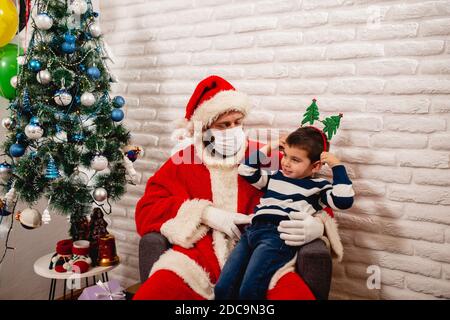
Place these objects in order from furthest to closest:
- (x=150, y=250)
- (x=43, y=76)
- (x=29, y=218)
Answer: (x=29, y=218) < (x=43, y=76) < (x=150, y=250)

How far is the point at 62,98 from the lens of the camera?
199 cm

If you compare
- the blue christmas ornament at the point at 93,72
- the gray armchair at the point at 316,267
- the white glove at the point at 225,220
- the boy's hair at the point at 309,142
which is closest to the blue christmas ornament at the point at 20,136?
the blue christmas ornament at the point at 93,72

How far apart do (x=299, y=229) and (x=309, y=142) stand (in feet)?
1.30

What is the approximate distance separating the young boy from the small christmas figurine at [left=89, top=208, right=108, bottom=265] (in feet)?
3.17

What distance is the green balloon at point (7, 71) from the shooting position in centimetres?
216

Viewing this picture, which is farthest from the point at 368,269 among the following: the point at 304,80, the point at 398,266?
the point at 304,80

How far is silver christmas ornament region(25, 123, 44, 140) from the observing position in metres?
1.96

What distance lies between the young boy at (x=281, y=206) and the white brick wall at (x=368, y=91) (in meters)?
0.40

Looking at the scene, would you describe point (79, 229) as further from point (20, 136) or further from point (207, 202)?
point (207, 202)

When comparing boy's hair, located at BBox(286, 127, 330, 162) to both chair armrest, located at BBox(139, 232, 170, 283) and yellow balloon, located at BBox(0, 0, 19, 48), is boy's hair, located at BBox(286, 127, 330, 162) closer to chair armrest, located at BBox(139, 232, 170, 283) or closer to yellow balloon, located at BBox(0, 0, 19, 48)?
chair armrest, located at BBox(139, 232, 170, 283)

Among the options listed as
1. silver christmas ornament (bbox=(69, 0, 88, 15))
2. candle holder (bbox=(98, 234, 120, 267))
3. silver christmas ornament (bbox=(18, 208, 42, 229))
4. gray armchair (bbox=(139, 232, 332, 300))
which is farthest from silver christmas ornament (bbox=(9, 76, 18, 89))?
gray armchair (bbox=(139, 232, 332, 300))

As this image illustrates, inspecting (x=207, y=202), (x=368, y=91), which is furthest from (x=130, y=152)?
(x=368, y=91)

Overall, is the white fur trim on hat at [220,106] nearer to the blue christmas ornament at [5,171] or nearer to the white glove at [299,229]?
the white glove at [299,229]

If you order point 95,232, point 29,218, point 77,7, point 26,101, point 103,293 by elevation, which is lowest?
point 103,293
